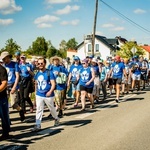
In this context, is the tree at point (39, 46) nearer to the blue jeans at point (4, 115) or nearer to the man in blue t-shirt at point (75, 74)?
the man in blue t-shirt at point (75, 74)

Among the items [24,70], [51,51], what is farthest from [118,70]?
[51,51]

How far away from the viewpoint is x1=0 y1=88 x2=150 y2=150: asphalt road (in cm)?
601

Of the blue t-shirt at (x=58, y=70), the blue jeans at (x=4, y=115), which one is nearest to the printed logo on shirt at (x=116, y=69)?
the blue t-shirt at (x=58, y=70)

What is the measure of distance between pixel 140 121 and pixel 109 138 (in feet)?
7.07

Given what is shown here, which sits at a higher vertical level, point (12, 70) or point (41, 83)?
point (12, 70)

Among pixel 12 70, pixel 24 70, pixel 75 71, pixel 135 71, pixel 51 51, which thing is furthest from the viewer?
pixel 51 51

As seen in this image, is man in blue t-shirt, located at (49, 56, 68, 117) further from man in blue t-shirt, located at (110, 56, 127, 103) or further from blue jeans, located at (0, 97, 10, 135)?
man in blue t-shirt, located at (110, 56, 127, 103)

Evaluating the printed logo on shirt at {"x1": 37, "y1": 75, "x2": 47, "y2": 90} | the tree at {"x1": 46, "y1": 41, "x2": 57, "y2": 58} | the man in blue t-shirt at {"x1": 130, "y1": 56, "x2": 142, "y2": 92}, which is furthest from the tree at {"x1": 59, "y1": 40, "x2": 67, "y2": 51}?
the printed logo on shirt at {"x1": 37, "y1": 75, "x2": 47, "y2": 90}

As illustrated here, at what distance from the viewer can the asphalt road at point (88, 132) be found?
601 cm

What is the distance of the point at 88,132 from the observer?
7.11m

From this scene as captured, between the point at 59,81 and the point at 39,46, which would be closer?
the point at 59,81

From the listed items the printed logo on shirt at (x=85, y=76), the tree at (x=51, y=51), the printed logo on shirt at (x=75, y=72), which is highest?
the tree at (x=51, y=51)

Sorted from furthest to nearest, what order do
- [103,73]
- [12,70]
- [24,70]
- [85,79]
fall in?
[103,73]
[85,79]
[24,70]
[12,70]

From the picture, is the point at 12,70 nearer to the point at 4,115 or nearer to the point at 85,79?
the point at 4,115
